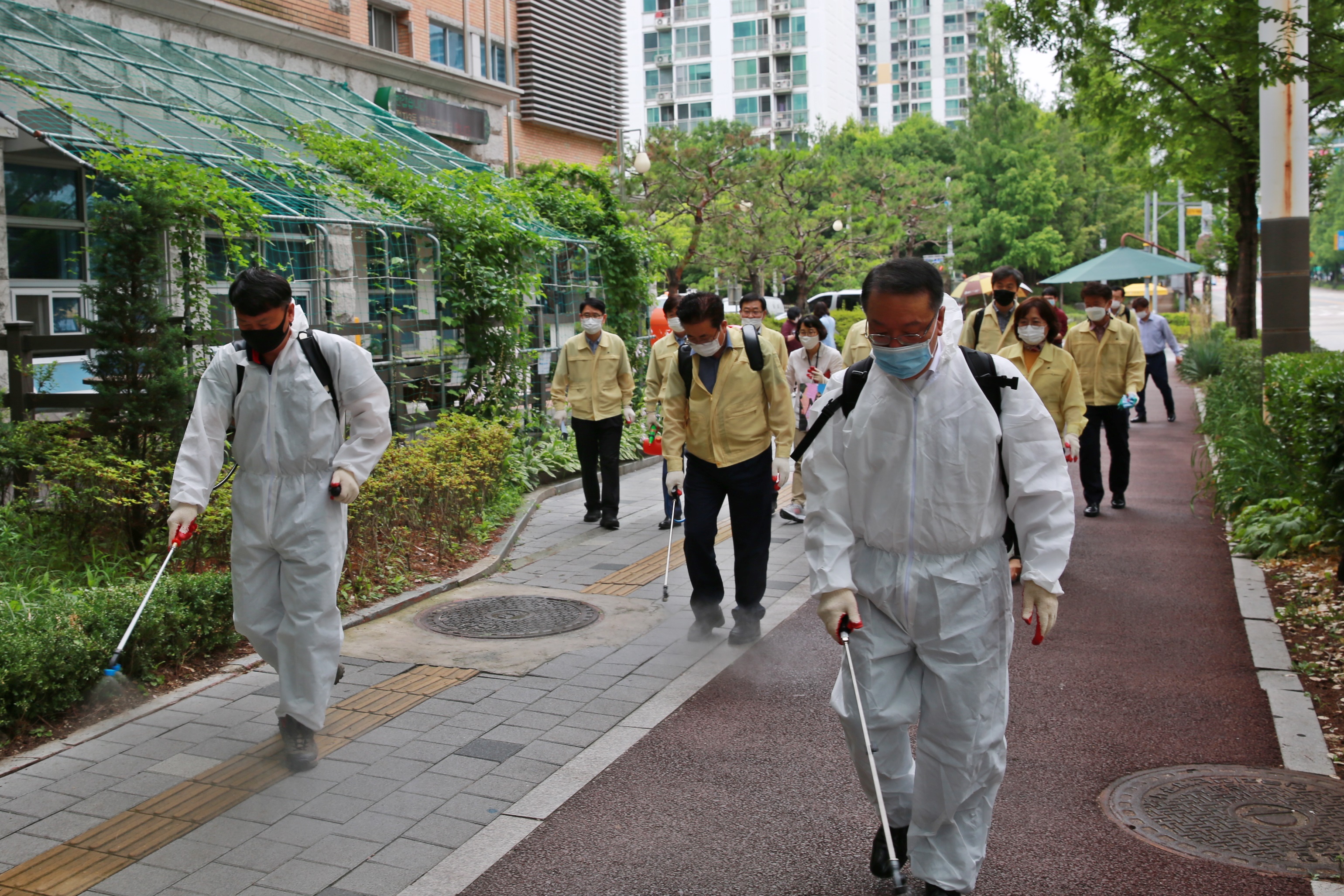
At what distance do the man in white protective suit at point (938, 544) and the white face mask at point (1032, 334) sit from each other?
484cm

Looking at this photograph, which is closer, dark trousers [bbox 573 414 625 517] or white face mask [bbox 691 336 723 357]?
white face mask [bbox 691 336 723 357]

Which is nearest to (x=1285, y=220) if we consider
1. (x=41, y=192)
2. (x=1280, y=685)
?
(x=1280, y=685)

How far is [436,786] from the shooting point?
454 centimetres

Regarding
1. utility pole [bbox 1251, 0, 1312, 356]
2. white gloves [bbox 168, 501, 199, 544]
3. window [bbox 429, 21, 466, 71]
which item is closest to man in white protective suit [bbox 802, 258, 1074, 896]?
white gloves [bbox 168, 501, 199, 544]

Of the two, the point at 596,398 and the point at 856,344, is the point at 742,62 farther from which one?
the point at 856,344

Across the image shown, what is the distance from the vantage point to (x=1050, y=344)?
8180mm

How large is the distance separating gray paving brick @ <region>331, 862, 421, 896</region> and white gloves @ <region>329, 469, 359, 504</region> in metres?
1.47

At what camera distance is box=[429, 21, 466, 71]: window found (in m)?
19.9

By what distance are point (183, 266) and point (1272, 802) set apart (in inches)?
275

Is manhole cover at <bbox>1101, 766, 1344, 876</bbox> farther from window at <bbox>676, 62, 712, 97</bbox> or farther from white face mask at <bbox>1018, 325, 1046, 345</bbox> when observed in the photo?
window at <bbox>676, 62, 712, 97</bbox>

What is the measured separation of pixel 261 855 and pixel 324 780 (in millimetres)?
646

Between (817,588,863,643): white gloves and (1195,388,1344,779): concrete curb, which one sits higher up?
(817,588,863,643): white gloves

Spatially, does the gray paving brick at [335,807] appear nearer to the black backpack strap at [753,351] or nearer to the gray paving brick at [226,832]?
the gray paving brick at [226,832]

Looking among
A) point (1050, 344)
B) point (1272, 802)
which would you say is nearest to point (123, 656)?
Result: point (1272, 802)
